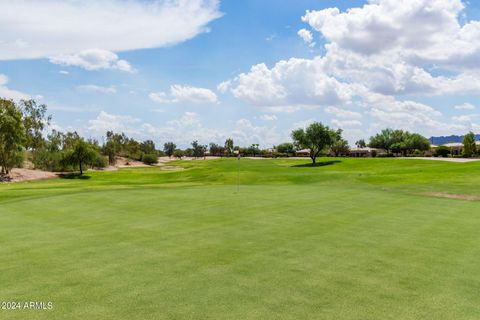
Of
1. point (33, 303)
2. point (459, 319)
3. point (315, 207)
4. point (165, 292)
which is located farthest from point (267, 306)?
point (315, 207)

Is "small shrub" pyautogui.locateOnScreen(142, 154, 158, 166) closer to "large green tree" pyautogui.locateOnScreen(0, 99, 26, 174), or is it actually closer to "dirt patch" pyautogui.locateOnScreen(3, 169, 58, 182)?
"dirt patch" pyautogui.locateOnScreen(3, 169, 58, 182)

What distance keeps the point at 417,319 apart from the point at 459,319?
78 cm

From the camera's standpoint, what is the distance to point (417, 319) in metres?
6.95

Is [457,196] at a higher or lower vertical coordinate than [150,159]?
lower

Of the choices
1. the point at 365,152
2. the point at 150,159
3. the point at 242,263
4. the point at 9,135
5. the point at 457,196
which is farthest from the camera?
the point at 365,152

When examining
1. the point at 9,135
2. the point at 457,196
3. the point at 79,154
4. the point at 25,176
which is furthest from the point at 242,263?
the point at 79,154

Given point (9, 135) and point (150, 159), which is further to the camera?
point (150, 159)

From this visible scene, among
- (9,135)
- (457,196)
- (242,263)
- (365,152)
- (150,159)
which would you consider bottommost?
(457,196)

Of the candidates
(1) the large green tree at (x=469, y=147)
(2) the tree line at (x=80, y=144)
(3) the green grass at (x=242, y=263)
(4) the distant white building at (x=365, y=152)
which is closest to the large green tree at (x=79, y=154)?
(2) the tree line at (x=80, y=144)

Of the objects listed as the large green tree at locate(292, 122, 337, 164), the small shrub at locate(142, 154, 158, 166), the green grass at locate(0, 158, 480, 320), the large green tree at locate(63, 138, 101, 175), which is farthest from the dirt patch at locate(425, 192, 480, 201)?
the small shrub at locate(142, 154, 158, 166)

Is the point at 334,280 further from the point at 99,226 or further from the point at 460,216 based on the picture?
the point at 460,216

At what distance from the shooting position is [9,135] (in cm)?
6762

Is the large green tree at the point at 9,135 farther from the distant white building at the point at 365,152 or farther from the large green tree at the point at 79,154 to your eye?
the distant white building at the point at 365,152

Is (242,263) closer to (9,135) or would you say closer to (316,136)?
(9,135)
